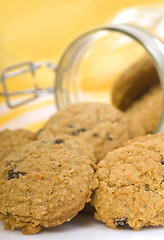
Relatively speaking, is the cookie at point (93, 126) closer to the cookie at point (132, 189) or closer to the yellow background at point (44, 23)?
the cookie at point (132, 189)

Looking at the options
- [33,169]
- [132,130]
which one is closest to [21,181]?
[33,169]

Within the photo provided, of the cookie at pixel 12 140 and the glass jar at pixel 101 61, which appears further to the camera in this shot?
the glass jar at pixel 101 61

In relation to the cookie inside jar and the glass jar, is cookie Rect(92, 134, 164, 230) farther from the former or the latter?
the glass jar

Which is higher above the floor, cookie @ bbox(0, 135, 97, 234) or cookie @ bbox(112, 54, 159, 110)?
cookie @ bbox(112, 54, 159, 110)

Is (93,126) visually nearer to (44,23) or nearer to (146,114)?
(146,114)

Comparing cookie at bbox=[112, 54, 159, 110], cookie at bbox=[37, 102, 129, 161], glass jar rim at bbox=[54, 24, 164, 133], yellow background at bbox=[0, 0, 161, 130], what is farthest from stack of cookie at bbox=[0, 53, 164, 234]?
yellow background at bbox=[0, 0, 161, 130]

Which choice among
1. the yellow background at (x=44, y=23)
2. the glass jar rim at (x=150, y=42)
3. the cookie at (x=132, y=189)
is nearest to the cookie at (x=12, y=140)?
the cookie at (x=132, y=189)
